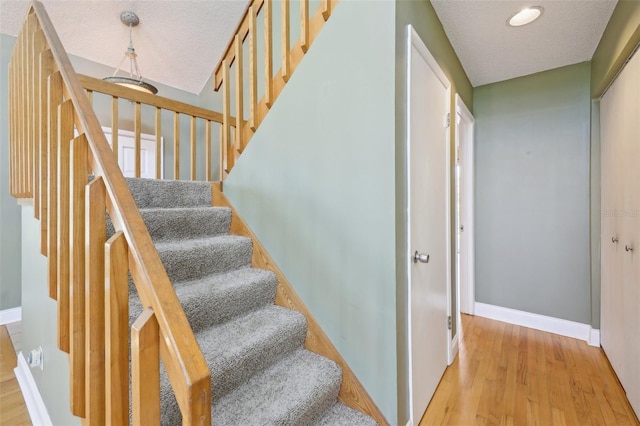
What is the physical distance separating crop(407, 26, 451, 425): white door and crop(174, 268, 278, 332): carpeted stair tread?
846 mm

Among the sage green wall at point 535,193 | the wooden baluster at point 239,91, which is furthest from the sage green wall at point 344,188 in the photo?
the sage green wall at point 535,193

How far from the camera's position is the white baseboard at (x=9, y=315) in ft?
9.51

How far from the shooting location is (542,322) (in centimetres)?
265

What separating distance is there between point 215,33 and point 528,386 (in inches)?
178

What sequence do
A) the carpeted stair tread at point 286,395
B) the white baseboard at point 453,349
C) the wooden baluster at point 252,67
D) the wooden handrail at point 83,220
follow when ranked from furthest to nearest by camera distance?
the white baseboard at point 453,349, the wooden baluster at point 252,67, the carpeted stair tread at point 286,395, the wooden handrail at point 83,220

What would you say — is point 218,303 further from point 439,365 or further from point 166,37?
point 166,37

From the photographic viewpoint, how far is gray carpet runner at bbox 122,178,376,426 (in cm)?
122

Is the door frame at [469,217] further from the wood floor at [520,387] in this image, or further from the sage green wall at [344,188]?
the sage green wall at [344,188]

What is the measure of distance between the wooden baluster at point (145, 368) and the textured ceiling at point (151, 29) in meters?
3.61

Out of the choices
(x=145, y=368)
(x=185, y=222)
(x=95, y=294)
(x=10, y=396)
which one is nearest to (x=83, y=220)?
(x=95, y=294)

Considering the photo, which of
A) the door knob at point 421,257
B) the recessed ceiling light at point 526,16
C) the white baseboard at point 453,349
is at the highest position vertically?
the recessed ceiling light at point 526,16

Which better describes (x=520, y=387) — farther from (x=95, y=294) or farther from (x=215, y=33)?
(x=215, y=33)

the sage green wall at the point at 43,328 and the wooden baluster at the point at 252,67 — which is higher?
the wooden baluster at the point at 252,67

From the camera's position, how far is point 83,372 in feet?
3.13
